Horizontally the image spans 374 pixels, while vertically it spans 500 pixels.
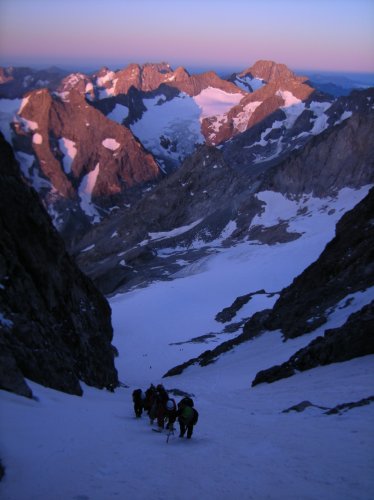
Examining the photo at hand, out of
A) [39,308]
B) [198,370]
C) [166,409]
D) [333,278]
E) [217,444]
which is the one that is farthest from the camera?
[198,370]

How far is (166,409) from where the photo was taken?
11086mm

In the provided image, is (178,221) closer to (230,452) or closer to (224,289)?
(224,289)

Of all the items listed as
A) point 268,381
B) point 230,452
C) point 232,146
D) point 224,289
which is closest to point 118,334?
point 224,289

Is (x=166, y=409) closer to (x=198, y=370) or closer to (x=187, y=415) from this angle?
(x=187, y=415)

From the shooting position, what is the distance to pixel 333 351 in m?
15.2

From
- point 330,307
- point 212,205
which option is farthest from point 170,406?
point 212,205

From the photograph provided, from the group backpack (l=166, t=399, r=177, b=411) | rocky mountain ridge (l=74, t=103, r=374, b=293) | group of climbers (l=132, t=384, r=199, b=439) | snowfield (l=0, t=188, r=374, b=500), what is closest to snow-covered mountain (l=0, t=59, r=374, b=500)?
snowfield (l=0, t=188, r=374, b=500)

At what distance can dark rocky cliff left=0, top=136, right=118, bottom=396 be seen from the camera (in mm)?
12969

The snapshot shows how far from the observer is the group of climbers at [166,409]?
1024 cm

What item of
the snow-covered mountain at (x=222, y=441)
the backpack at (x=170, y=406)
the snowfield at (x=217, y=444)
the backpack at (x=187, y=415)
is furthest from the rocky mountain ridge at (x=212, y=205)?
the backpack at (x=187, y=415)

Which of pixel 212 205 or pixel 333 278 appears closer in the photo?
pixel 333 278

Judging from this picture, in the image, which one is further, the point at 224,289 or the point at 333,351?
the point at 224,289

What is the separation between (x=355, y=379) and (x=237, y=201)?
86038 mm

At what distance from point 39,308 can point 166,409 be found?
→ 20.3 feet
